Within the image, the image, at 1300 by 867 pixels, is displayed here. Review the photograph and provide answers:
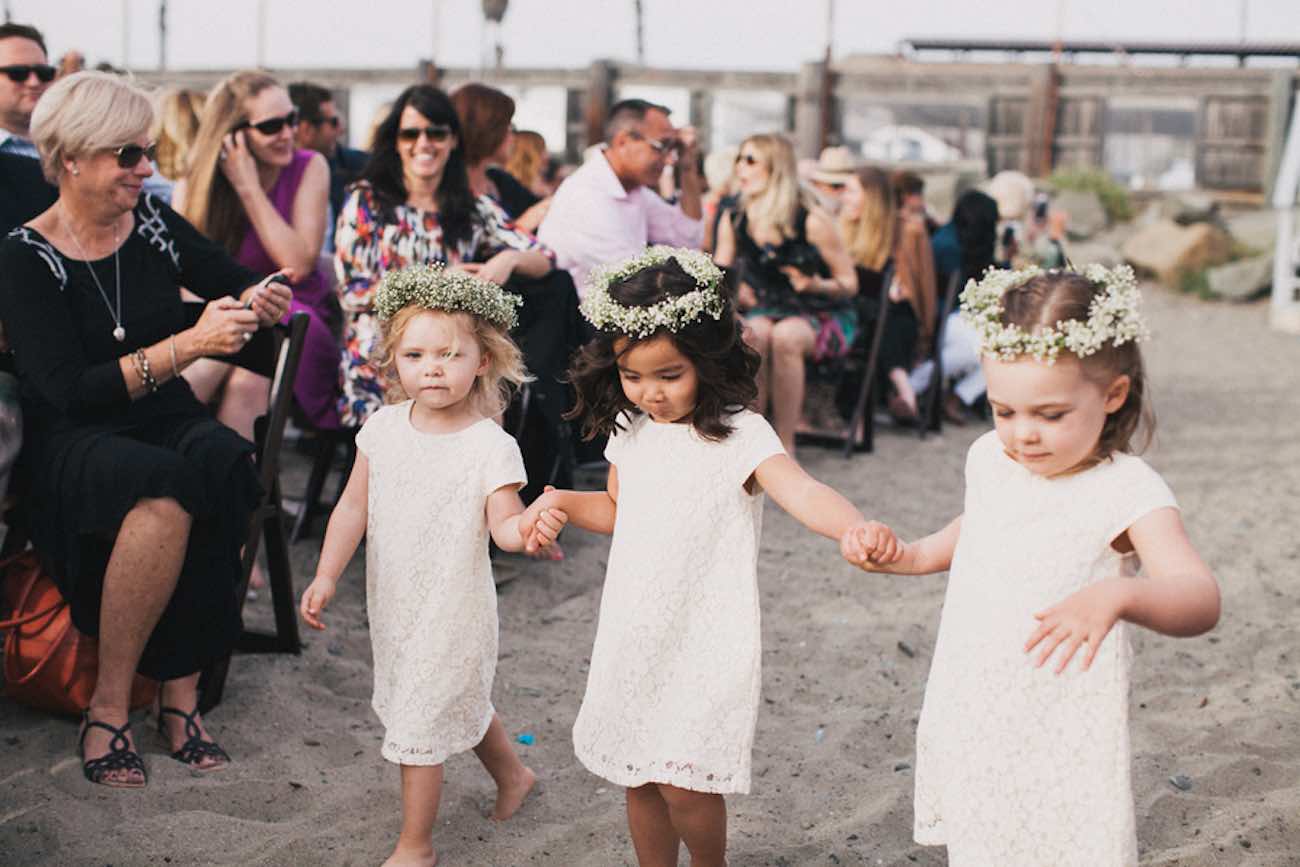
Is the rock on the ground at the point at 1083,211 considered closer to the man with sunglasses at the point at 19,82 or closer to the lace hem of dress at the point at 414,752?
the man with sunglasses at the point at 19,82

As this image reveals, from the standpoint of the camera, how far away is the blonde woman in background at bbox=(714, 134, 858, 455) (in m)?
7.49

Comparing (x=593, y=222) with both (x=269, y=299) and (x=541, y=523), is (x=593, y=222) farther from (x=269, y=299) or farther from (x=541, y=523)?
(x=541, y=523)

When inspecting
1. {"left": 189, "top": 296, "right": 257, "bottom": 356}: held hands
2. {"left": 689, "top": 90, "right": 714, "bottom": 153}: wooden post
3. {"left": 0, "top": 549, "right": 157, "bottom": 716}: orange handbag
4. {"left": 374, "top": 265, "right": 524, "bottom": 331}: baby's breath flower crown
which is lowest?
{"left": 0, "top": 549, "right": 157, "bottom": 716}: orange handbag

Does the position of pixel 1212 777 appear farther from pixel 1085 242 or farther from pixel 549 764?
pixel 1085 242

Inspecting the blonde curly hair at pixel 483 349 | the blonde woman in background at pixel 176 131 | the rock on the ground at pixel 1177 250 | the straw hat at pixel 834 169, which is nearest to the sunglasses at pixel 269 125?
the blonde woman in background at pixel 176 131

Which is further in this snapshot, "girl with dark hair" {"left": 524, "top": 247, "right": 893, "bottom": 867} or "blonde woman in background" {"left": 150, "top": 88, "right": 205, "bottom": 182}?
"blonde woman in background" {"left": 150, "top": 88, "right": 205, "bottom": 182}

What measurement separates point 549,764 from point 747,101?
18.0 meters

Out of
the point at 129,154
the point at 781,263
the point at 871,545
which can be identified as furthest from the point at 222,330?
the point at 781,263

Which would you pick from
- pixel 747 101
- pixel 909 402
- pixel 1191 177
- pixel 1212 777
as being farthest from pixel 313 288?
pixel 1191 177

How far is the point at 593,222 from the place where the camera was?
6.19 meters

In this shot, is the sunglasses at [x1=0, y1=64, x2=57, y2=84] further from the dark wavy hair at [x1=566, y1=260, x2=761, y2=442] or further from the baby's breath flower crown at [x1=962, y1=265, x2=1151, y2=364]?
the baby's breath flower crown at [x1=962, y1=265, x2=1151, y2=364]

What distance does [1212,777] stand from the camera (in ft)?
11.5

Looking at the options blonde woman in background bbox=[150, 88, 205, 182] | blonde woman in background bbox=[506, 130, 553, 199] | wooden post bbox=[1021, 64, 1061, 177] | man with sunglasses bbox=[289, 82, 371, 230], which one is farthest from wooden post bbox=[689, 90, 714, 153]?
blonde woman in background bbox=[150, 88, 205, 182]

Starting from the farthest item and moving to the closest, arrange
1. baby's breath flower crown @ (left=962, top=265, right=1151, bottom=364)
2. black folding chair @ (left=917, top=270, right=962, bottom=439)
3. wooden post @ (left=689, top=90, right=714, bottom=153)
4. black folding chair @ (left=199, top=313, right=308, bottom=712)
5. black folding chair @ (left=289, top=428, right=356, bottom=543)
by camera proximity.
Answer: wooden post @ (left=689, top=90, right=714, bottom=153), black folding chair @ (left=917, top=270, right=962, bottom=439), black folding chair @ (left=289, top=428, right=356, bottom=543), black folding chair @ (left=199, top=313, right=308, bottom=712), baby's breath flower crown @ (left=962, top=265, right=1151, bottom=364)
